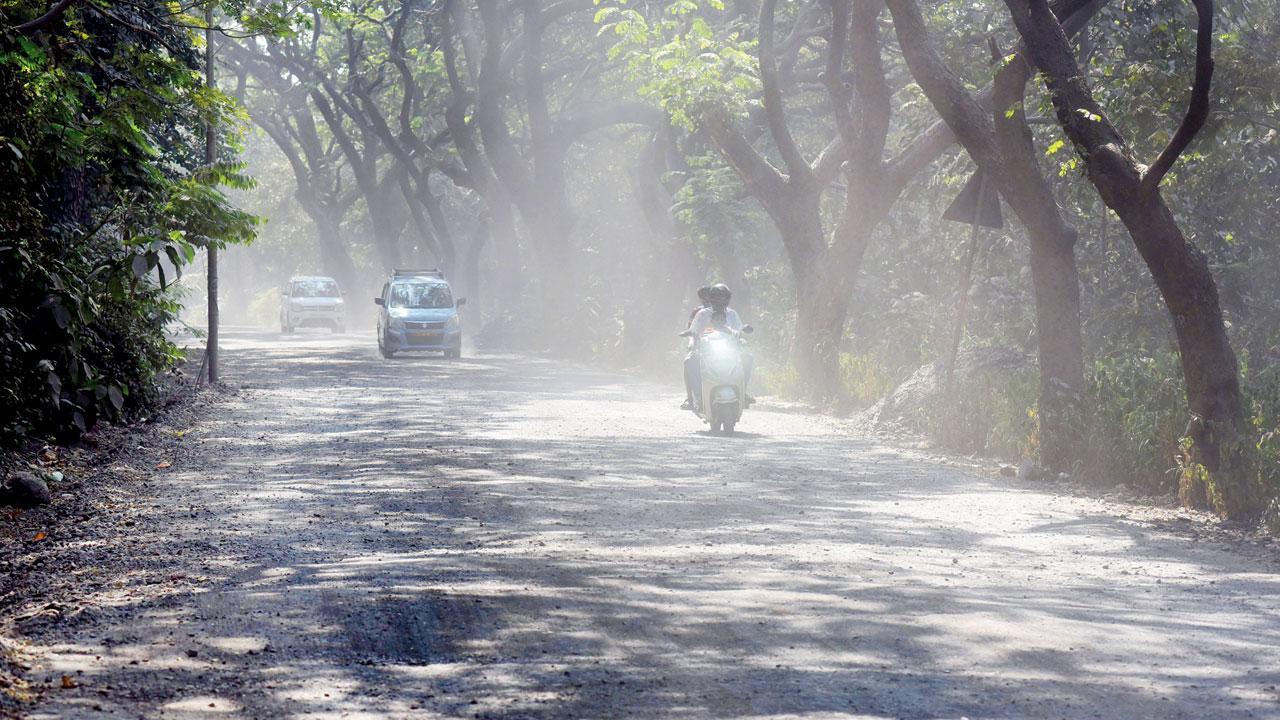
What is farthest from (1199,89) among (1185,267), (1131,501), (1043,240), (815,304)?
(815,304)

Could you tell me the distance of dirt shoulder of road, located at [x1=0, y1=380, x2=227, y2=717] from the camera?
22.4 feet

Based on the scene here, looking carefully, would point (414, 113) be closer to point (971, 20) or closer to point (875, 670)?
point (971, 20)

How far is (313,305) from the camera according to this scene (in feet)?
175

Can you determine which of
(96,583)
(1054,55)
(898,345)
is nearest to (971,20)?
(898,345)

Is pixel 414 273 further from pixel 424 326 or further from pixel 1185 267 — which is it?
pixel 1185 267

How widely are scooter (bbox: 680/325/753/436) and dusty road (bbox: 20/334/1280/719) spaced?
2573 mm

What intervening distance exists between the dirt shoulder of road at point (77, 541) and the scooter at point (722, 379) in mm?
5924

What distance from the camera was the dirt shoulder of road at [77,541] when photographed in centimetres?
682

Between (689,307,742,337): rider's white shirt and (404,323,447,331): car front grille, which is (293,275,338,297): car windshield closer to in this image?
(404,323,447,331): car front grille

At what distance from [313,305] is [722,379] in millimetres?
38548

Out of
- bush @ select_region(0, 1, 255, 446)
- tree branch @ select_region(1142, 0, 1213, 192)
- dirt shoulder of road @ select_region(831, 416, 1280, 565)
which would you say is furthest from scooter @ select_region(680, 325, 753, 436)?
tree branch @ select_region(1142, 0, 1213, 192)

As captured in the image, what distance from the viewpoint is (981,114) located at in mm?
15844

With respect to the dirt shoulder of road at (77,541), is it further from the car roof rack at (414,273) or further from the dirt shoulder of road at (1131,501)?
the car roof rack at (414,273)

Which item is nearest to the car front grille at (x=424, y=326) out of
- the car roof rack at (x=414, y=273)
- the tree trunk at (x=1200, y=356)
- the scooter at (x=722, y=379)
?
the car roof rack at (x=414, y=273)
